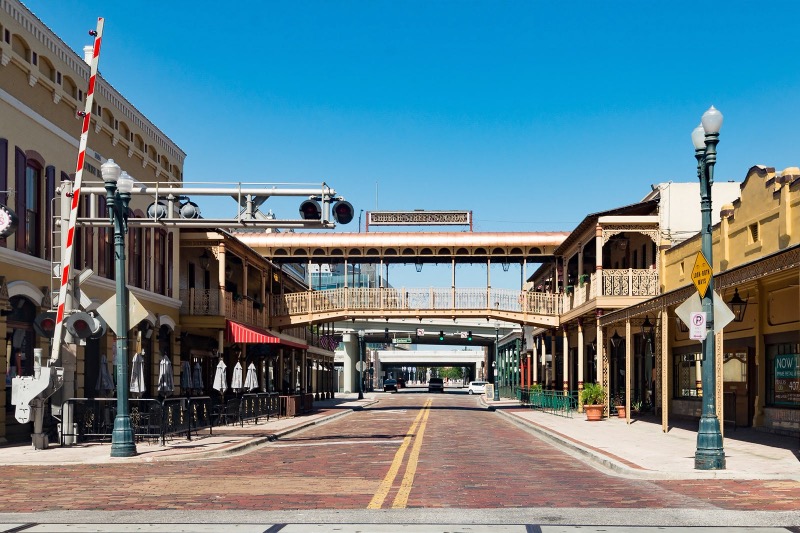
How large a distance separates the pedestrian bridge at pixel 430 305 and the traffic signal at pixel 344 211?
19700 mm

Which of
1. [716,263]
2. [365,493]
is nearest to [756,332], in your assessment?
[716,263]

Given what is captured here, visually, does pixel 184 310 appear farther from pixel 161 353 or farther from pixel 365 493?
pixel 365 493

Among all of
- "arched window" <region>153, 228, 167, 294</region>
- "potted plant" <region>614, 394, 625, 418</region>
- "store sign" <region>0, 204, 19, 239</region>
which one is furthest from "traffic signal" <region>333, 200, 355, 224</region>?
"potted plant" <region>614, 394, 625, 418</region>

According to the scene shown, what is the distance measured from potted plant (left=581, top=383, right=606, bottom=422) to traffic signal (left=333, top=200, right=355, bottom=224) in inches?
580

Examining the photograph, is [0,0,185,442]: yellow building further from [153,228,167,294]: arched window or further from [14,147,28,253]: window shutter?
[153,228,167,294]: arched window

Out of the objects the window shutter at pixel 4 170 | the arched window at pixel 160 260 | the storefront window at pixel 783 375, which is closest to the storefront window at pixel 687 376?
the storefront window at pixel 783 375

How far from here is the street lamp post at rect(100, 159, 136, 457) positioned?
18.4 metres

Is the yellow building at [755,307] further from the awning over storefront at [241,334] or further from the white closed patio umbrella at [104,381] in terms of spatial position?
the white closed patio umbrella at [104,381]

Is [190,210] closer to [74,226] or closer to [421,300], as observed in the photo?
[74,226]

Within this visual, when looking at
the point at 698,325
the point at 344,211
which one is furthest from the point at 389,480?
the point at 344,211

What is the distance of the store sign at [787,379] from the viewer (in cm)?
2255

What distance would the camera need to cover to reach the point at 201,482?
14508mm

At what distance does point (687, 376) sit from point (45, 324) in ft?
67.9

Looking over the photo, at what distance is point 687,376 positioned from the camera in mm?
31469
